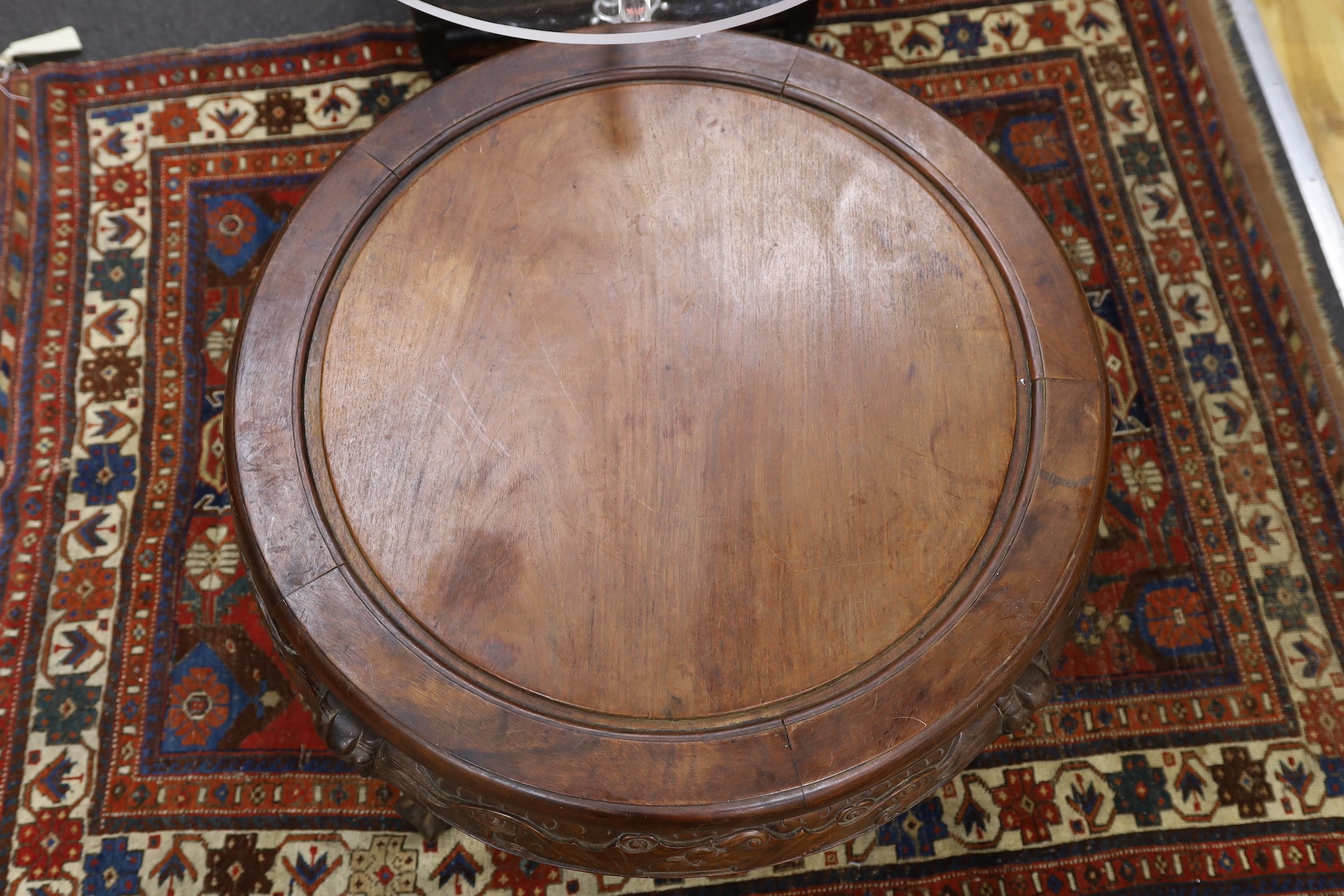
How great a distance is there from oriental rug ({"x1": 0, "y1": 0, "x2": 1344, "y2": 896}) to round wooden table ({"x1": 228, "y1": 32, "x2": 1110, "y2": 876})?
1.60 feet

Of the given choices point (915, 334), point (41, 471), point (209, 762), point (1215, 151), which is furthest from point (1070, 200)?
point (41, 471)

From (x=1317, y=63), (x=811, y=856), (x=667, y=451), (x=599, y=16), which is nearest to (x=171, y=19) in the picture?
(x=599, y=16)

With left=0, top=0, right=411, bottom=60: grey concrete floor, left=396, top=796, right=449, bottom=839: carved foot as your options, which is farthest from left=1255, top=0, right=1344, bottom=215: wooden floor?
left=396, top=796, right=449, bottom=839: carved foot

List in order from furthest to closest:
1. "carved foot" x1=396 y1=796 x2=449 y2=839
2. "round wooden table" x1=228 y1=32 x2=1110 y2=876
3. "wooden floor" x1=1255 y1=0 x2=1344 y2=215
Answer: "wooden floor" x1=1255 y1=0 x2=1344 y2=215 → "carved foot" x1=396 y1=796 x2=449 y2=839 → "round wooden table" x1=228 y1=32 x2=1110 y2=876

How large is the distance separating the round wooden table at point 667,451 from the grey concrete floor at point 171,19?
3.20ft

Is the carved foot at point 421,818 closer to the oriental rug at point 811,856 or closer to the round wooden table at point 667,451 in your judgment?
the oriental rug at point 811,856

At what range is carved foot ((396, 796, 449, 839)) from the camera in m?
1.31

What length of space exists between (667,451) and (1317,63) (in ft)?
5.31

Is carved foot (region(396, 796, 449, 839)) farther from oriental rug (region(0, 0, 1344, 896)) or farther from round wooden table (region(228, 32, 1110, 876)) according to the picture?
round wooden table (region(228, 32, 1110, 876))

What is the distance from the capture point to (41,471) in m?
1.54

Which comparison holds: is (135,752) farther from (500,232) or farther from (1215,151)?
(1215,151)

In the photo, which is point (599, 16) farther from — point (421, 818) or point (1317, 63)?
point (1317, 63)

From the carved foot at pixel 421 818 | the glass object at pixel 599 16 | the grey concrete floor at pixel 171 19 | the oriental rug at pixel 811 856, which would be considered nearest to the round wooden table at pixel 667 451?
the glass object at pixel 599 16

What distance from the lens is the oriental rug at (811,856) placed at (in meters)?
1.37
